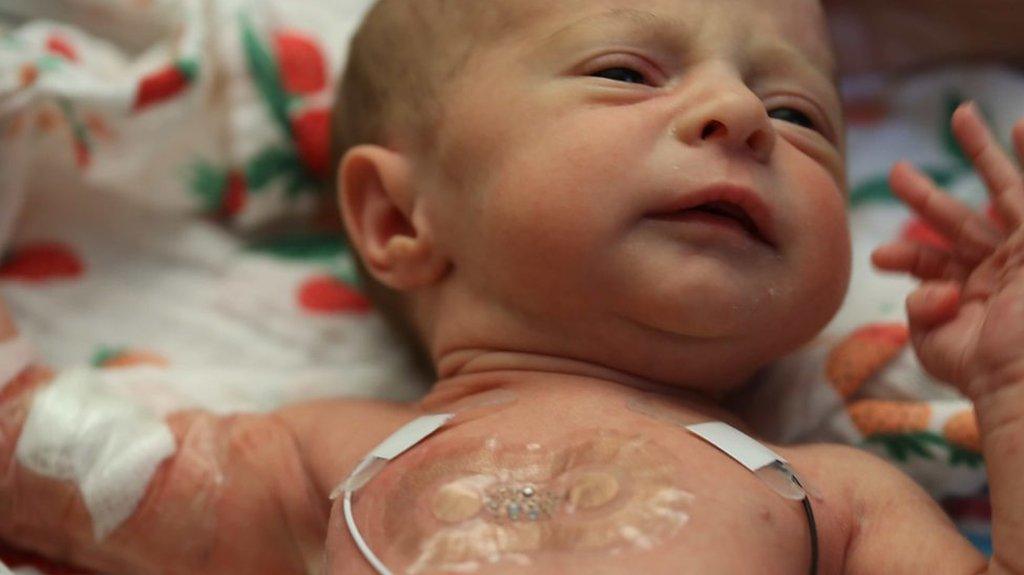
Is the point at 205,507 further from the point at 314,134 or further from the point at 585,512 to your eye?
the point at 314,134

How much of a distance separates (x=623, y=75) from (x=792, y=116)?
0.25 m

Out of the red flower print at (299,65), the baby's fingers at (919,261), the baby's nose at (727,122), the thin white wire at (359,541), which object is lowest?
the thin white wire at (359,541)

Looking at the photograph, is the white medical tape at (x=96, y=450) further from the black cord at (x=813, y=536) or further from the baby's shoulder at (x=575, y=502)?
the black cord at (x=813, y=536)

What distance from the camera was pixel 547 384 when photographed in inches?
56.2

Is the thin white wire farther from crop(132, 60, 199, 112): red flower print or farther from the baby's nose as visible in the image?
crop(132, 60, 199, 112): red flower print

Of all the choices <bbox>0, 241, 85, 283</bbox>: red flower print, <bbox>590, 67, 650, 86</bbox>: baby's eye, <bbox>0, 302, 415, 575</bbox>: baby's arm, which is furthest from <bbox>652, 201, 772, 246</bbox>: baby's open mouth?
<bbox>0, 241, 85, 283</bbox>: red flower print

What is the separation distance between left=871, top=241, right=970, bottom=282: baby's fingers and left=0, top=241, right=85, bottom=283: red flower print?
1236 millimetres

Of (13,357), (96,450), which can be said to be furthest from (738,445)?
(13,357)

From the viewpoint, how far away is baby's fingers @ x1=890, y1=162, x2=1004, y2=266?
1483 mm

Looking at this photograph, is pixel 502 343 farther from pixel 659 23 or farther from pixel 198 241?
pixel 198 241

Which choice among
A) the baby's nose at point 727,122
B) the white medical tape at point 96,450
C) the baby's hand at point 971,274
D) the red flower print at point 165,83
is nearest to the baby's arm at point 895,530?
the baby's hand at point 971,274

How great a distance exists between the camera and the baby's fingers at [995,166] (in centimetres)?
142

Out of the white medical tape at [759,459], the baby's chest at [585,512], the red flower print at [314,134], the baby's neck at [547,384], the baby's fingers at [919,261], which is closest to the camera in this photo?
the baby's chest at [585,512]

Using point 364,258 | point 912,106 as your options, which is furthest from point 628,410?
point 912,106
